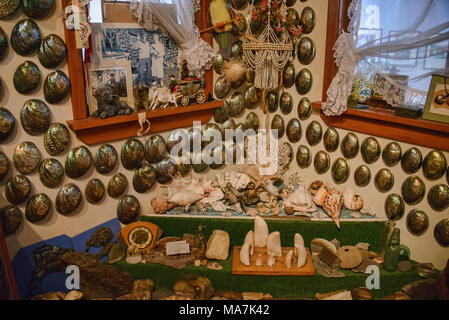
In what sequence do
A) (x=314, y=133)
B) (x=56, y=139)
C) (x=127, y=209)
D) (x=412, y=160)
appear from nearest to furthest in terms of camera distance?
(x=56, y=139) < (x=412, y=160) < (x=127, y=209) < (x=314, y=133)

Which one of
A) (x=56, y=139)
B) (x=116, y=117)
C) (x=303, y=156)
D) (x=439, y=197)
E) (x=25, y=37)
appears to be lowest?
(x=439, y=197)

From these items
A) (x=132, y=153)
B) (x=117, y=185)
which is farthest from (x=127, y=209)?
(x=132, y=153)

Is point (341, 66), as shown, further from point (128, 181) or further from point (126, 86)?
point (128, 181)

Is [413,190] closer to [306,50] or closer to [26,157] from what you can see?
[306,50]

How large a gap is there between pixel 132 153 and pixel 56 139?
1.70 ft

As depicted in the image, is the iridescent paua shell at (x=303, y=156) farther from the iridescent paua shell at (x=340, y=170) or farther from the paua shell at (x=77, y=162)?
the paua shell at (x=77, y=162)

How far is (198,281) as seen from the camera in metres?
2.45

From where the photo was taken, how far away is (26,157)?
7.65ft

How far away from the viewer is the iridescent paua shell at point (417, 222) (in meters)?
2.55

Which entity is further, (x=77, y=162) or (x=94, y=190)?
(x=94, y=190)

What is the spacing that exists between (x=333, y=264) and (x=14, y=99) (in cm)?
224

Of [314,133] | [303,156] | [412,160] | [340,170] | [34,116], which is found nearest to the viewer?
[34,116]

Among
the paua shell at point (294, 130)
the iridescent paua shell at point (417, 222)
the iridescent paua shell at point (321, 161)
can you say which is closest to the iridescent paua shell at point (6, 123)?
the paua shell at point (294, 130)

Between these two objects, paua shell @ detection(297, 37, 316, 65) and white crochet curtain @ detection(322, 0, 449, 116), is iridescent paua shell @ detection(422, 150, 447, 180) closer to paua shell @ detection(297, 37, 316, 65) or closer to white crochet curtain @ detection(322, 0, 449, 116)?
white crochet curtain @ detection(322, 0, 449, 116)
